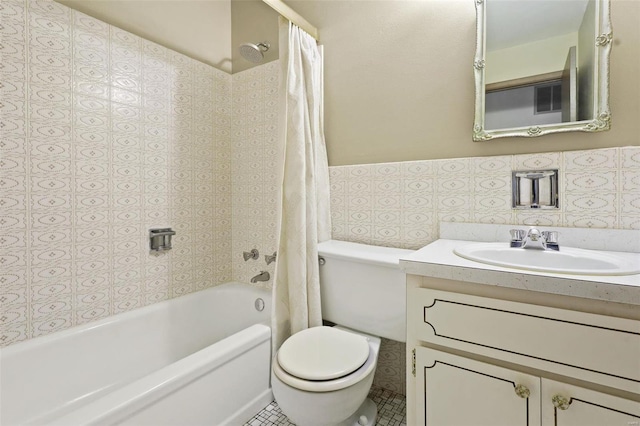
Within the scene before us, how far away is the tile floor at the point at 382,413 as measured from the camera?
140 cm

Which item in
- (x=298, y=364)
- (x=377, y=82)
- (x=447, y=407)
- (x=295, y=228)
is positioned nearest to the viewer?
(x=447, y=407)

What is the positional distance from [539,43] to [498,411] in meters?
1.36

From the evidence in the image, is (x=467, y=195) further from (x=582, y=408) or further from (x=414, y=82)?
(x=582, y=408)

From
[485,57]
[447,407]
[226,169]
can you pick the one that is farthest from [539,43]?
[226,169]

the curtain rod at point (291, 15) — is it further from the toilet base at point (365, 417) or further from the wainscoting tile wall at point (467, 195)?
the toilet base at point (365, 417)

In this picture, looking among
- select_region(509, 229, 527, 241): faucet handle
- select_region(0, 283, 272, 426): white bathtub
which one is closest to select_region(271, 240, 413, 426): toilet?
select_region(0, 283, 272, 426): white bathtub

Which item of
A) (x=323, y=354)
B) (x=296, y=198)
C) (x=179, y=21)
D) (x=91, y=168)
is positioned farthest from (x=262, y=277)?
(x=179, y=21)

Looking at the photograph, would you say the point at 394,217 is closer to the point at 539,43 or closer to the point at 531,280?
the point at 531,280

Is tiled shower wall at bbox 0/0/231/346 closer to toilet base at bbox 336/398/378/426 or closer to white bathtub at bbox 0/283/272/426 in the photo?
white bathtub at bbox 0/283/272/426

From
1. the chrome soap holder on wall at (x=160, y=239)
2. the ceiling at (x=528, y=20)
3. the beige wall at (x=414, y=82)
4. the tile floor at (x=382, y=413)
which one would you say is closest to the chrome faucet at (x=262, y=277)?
the chrome soap holder on wall at (x=160, y=239)

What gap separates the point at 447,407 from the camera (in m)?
0.94

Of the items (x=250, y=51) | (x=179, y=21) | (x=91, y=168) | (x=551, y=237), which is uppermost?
(x=179, y=21)

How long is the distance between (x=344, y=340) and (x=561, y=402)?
28.8 inches

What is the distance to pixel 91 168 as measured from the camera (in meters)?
1.48
